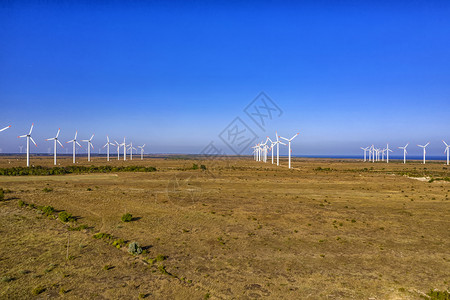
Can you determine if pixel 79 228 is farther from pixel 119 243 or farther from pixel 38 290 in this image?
pixel 38 290

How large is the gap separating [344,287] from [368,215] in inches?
649

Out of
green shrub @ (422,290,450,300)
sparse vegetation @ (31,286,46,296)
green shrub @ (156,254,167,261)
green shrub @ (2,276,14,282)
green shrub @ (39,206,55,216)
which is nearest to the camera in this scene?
green shrub @ (422,290,450,300)

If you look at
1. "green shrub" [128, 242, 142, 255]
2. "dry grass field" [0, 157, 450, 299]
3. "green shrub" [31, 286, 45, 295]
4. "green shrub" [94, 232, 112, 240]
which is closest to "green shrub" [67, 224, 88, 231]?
"dry grass field" [0, 157, 450, 299]

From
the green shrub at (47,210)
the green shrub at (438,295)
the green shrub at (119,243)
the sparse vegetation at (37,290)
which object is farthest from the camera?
the green shrub at (47,210)

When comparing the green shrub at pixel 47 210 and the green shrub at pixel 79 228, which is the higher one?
the green shrub at pixel 47 210

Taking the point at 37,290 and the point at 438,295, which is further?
the point at 37,290

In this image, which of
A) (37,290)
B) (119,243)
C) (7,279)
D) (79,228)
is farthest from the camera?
(79,228)

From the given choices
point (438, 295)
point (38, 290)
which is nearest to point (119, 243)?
point (38, 290)

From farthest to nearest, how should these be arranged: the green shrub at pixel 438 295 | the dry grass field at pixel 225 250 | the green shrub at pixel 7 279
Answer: the green shrub at pixel 7 279, the dry grass field at pixel 225 250, the green shrub at pixel 438 295

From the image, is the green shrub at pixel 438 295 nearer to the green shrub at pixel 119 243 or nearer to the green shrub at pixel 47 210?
the green shrub at pixel 119 243

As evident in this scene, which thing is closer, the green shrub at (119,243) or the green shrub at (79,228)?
the green shrub at (119,243)

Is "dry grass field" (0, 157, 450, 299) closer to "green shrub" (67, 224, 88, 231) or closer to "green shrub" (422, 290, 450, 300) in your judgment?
"green shrub" (422, 290, 450, 300)

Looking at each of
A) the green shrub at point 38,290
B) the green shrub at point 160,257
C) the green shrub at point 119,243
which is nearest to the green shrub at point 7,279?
the green shrub at point 38,290

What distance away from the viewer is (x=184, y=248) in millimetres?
17641
